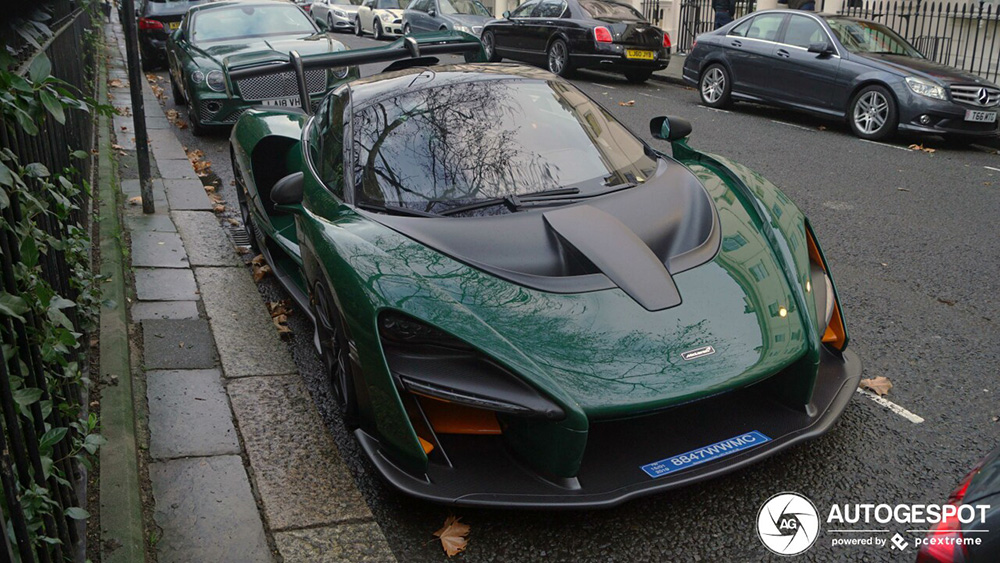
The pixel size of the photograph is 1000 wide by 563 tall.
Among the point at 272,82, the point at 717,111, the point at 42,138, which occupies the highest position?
the point at 42,138

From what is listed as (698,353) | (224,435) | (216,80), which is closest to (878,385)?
(698,353)

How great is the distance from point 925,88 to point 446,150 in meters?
7.96

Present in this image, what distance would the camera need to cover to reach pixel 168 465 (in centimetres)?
332

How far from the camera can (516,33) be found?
1630 cm

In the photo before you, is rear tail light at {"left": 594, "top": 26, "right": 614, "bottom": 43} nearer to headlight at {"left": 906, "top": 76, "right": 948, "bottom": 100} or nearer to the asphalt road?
headlight at {"left": 906, "top": 76, "right": 948, "bottom": 100}

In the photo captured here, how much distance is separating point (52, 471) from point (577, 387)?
1495 mm

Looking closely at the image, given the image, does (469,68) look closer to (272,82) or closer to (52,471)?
(52,471)

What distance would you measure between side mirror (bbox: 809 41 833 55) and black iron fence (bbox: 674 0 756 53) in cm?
1032

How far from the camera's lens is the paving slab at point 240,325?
166 inches

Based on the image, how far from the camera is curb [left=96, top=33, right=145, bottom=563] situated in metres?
2.73

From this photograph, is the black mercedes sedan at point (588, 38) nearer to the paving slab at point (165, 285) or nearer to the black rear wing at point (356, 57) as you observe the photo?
the black rear wing at point (356, 57)

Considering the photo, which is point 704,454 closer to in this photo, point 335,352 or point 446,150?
point 335,352

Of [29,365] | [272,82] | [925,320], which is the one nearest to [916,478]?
[925,320]

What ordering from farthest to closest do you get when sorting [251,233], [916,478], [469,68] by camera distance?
[251,233]
[469,68]
[916,478]
